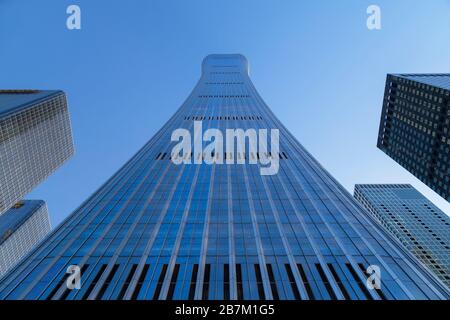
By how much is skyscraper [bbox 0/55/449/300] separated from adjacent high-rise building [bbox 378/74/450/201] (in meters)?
67.3

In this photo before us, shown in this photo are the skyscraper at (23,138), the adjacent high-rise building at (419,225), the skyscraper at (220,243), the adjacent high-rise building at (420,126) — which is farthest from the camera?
the skyscraper at (23,138)

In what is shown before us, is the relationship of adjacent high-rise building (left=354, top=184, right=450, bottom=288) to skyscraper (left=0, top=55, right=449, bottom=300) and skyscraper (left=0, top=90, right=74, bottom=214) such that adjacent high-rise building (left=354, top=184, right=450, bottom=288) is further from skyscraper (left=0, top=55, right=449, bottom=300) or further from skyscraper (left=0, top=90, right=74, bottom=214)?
skyscraper (left=0, top=90, right=74, bottom=214)

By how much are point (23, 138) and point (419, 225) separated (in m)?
205

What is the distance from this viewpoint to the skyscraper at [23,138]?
16075cm

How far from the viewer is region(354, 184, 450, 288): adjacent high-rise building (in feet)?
493

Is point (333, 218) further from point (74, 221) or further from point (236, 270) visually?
point (74, 221)

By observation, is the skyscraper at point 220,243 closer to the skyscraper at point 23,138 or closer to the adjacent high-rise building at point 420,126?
the adjacent high-rise building at point 420,126

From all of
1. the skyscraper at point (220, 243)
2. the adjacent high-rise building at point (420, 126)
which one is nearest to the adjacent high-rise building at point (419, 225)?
the adjacent high-rise building at point (420, 126)

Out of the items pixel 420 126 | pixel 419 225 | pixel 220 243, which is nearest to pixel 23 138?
pixel 220 243

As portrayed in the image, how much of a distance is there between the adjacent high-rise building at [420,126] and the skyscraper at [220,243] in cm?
6733

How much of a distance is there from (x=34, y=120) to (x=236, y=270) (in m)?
172
